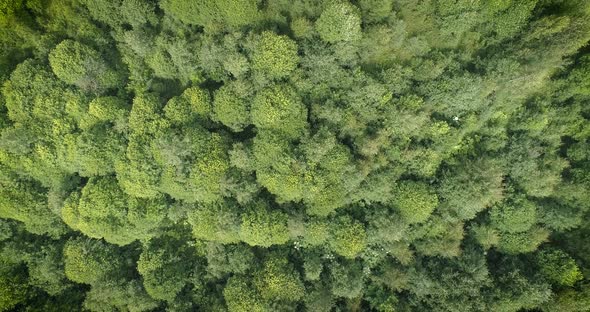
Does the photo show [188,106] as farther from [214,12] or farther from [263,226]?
[263,226]

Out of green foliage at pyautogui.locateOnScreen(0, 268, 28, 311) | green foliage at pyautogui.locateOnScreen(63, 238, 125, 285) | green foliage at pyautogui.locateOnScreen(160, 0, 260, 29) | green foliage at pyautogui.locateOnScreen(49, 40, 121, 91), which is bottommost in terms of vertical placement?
green foliage at pyautogui.locateOnScreen(0, 268, 28, 311)

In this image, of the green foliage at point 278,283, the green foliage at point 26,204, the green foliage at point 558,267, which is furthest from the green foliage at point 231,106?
the green foliage at point 558,267

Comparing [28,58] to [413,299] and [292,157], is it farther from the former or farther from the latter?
[413,299]

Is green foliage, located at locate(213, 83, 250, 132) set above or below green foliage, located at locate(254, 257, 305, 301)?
above

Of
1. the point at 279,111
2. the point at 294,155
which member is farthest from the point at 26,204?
the point at 294,155

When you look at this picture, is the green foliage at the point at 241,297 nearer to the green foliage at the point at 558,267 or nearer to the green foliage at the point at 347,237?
the green foliage at the point at 347,237

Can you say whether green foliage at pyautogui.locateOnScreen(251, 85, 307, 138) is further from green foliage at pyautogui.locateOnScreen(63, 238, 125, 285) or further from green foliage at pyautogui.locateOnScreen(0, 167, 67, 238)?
green foliage at pyautogui.locateOnScreen(0, 167, 67, 238)

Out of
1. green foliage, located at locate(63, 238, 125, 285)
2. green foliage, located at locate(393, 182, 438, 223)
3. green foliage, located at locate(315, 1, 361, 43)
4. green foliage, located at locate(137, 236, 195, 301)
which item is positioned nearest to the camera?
green foliage, located at locate(315, 1, 361, 43)

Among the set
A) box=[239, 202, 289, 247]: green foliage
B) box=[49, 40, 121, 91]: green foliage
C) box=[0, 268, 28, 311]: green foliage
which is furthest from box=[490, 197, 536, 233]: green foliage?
box=[0, 268, 28, 311]: green foliage
